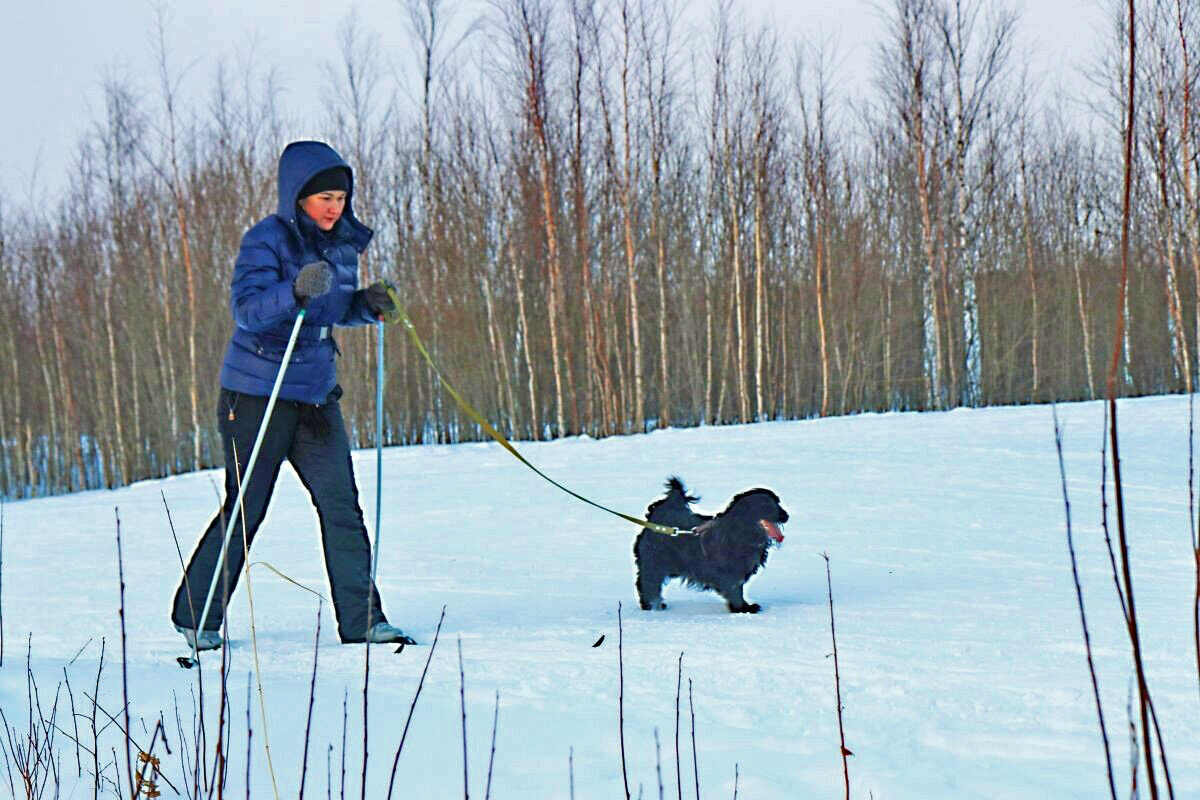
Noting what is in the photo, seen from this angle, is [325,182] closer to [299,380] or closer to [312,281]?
[312,281]

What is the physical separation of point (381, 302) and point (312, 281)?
309 millimetres

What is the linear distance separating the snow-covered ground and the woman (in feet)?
0.74

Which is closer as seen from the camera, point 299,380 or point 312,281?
point 312,281

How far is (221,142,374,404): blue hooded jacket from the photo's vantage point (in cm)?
385

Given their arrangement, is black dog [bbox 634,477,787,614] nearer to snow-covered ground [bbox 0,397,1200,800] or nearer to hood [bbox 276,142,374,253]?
snow-covered ground [bbox 0,397,1200,800]

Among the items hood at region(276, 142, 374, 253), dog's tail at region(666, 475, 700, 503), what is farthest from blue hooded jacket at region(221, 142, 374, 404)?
dog's tail at region(666, 475, 700, 503)

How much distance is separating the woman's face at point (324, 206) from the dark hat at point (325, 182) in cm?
2

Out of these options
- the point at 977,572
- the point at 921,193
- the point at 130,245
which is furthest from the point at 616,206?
the point at 977,572

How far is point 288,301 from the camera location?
12.3 ft

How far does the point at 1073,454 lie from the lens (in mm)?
10844

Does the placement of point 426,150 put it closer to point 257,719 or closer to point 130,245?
point 130,245

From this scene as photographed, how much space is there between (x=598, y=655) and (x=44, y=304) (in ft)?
80.5

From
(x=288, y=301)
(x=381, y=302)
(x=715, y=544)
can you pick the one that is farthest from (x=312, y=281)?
(x=715, y=544)

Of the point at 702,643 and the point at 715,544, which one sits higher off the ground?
the point at 715,544
